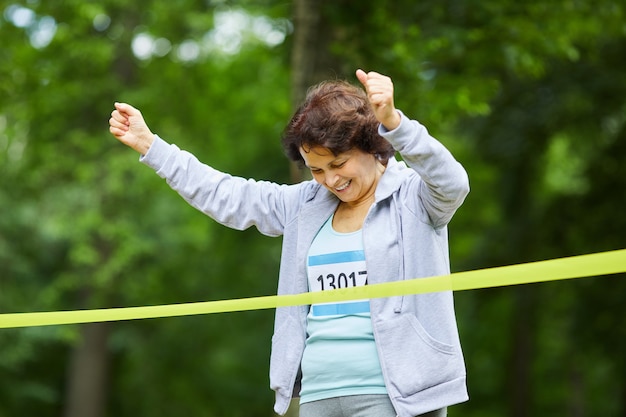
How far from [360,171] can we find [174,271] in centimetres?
1398

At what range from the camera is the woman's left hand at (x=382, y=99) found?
2449 millimetres

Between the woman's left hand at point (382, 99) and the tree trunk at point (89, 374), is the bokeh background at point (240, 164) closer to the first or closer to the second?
the tree trunk at point (89, 374)

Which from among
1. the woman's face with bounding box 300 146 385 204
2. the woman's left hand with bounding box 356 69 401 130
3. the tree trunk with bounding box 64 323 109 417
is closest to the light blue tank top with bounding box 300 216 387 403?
the woman's face with bounding box 300 146 385 204

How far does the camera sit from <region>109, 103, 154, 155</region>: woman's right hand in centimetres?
308

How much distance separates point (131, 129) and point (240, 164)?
11061 mm

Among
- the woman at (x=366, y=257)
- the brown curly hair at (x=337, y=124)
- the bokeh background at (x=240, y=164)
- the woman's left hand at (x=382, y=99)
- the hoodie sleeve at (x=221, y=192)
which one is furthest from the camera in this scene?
the bokeh background at (x=240, y=164)

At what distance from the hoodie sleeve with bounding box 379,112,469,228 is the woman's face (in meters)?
0.25

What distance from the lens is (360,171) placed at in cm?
279

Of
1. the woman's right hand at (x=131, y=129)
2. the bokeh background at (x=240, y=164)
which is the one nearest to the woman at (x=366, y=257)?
the woman's right hand at (x=131, y=129)

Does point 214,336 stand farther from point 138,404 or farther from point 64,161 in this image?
point 64,161

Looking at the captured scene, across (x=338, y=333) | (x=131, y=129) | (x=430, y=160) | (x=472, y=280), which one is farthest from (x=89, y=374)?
(x=430, y=160)

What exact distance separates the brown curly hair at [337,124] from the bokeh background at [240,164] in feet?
13.7

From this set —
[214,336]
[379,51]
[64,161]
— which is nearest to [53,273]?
[214,336]

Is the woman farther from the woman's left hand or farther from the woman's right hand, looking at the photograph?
the woman's right hand
